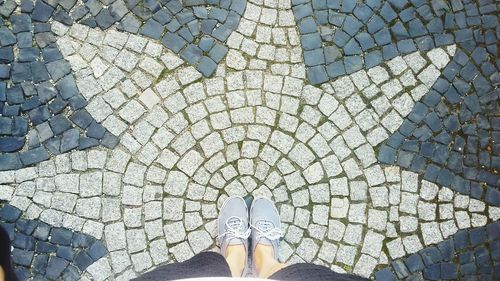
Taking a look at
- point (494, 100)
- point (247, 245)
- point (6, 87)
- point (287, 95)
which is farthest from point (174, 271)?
point (494, 100)

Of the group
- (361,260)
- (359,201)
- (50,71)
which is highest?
(359,201)

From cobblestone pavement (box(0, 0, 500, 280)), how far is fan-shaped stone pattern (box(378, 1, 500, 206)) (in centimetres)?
1

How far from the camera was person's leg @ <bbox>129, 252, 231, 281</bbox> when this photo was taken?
3.85 metres

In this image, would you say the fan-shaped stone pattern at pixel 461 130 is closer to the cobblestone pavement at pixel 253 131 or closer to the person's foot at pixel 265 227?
the cobblestone pavement at pixel 253 131

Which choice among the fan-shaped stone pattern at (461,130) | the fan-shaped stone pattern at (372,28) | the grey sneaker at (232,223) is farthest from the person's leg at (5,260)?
the fan-shaped stone pattern at (461,130)

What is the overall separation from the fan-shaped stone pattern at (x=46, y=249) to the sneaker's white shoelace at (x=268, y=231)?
4.01 feet

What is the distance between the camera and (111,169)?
4676 mm

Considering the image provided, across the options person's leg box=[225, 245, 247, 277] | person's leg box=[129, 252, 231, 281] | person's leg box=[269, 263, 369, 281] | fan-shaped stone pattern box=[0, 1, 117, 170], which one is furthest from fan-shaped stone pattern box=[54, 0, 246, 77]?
person's leg box=[269, 263, 369, 281]

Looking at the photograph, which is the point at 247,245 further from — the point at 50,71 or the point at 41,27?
the point at 41,27

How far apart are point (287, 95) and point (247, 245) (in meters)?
1.30

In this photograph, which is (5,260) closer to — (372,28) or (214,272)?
(214,272)

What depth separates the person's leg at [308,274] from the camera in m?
3.76

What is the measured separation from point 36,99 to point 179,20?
4.48ft

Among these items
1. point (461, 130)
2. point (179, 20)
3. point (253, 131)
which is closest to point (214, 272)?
point (253, 131)
